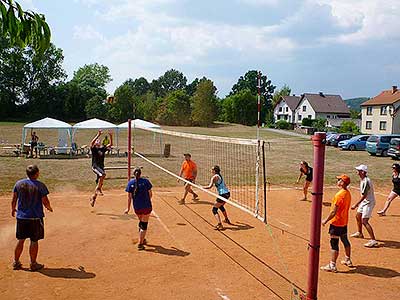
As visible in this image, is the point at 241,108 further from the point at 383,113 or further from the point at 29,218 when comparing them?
the point at 29,218

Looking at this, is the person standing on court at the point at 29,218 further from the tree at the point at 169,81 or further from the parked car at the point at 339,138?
the tree at the point at 169,81

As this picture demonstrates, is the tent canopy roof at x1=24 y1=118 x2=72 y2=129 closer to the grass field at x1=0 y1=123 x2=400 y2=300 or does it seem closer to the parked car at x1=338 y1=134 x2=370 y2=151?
the grass field at x1=0 y1=123 x2=400 y2=300

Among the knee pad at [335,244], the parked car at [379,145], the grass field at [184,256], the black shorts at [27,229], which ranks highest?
the parked car at [379,145]

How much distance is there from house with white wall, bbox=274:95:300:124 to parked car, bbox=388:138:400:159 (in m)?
56.1

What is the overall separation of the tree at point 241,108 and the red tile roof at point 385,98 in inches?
808

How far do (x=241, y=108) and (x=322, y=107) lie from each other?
1633 cm

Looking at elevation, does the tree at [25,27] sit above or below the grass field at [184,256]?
above

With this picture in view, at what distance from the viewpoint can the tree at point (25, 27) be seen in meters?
2.74

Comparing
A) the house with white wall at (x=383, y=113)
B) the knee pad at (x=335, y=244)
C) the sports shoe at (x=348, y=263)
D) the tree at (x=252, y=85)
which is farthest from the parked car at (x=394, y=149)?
the tree at (x=252, y=85)

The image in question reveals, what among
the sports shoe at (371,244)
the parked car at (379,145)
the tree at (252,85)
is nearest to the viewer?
the sports shoe at (371,244)

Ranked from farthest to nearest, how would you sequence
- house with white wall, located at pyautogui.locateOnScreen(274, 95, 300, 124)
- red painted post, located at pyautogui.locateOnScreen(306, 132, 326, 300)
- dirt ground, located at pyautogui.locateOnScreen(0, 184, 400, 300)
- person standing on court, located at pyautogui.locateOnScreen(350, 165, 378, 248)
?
house with white wall, located at pyautogui.locateOnScreen(274, 95, 300, 124) → person standing on court, located at pyautogui.locateOnScreen(350, 165, 378, 248) → dirt ground, located at pyautogui.locateOnScreen(0, 184, 400, 300) → red painted post, located at pyautogui.locateOnScreen(306, 132, 326, 300)

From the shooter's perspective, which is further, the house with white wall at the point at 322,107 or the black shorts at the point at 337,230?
the house with white wall at the point at 322,107

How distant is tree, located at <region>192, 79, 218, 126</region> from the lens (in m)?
65.8

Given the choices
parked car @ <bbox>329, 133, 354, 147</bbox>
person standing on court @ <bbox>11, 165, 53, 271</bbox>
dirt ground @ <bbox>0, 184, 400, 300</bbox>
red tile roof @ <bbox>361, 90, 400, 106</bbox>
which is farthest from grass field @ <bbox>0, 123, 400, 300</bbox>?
red tile roof @ <bbox>361, 90, 400, 106</bbox>
